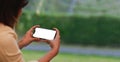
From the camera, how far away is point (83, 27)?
1612 centimetres

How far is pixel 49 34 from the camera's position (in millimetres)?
2424

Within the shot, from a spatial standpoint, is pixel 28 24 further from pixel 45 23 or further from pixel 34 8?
pixel 34 8

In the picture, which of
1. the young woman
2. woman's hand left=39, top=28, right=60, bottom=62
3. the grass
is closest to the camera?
the young woman

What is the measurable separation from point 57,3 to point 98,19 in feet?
12.2

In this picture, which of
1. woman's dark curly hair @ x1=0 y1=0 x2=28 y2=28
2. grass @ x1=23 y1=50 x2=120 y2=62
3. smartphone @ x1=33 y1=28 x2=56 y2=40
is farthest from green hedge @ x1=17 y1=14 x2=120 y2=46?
woman's dark curly hair @ x1=0 y1=0 x2=28 y2=28

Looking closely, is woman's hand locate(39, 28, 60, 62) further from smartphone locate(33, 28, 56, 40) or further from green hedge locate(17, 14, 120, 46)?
green hedge locate(17, 14, 120, 46)

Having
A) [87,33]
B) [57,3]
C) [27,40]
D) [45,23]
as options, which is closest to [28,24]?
[45,23]

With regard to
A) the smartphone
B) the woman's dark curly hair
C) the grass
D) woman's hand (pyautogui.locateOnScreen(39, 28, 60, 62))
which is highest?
the woman's dark curly hair

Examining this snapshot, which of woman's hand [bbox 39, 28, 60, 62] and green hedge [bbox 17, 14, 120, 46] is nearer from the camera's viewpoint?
woman's hand [bbox 39, 28, 60, 62]

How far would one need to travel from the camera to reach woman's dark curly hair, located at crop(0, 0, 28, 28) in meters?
2.15

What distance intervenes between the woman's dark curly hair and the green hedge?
13.6 meters

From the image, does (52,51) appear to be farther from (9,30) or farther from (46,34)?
(9,30)

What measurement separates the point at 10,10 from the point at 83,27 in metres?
14.0

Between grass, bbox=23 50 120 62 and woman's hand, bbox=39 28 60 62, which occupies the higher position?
woman's hand, bbox=39 28 60 62
